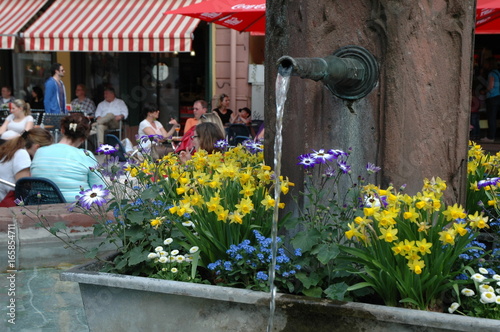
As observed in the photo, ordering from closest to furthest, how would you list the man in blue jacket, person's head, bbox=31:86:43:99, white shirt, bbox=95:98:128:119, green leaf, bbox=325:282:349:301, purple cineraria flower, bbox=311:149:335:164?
green leaf, bbox=325:282:349:301 < purple cineraria flower, bbox=311:149:335:164 < the man in blue jacket < white shirt, bbox=95:98:128:119 < person's head, bbox=31:86:43:99

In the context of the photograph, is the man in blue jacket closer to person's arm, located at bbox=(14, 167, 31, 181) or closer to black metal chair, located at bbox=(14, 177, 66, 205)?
person's arm, located at bbox=(14, 167, 31, 181)

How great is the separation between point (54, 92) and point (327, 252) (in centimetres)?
1064

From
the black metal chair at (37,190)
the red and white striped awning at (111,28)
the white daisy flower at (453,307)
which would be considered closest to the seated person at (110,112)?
the red and white striped awning at (111,28)

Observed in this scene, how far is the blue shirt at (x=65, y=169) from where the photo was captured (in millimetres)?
5629

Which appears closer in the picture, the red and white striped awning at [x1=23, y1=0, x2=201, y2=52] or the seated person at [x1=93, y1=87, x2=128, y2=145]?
the red and white striped awning at [x1=23, y1=0, x2=201, y2=52]

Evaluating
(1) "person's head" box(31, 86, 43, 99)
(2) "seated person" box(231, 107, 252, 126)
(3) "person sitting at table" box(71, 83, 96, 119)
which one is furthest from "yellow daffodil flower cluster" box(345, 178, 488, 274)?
(1) "person's head" box(31, 86, 43, 99)

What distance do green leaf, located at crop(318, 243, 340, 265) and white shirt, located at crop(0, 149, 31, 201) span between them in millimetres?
3746

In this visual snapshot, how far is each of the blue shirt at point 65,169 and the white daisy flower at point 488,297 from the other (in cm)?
358

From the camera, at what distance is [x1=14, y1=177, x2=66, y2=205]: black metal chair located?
530 cm

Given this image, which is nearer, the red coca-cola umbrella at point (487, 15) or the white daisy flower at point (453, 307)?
the white daisy flower at point (453, 307)

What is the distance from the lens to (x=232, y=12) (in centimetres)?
868

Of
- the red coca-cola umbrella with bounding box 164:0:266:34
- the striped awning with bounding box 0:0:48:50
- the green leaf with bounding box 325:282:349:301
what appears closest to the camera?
A: the green leaf with bounding box 325:282:349:301

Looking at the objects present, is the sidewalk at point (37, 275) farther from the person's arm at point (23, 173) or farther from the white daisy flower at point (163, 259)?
the white daisy flower at point (163, 259)

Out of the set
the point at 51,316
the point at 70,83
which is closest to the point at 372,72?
the point at 51,316
